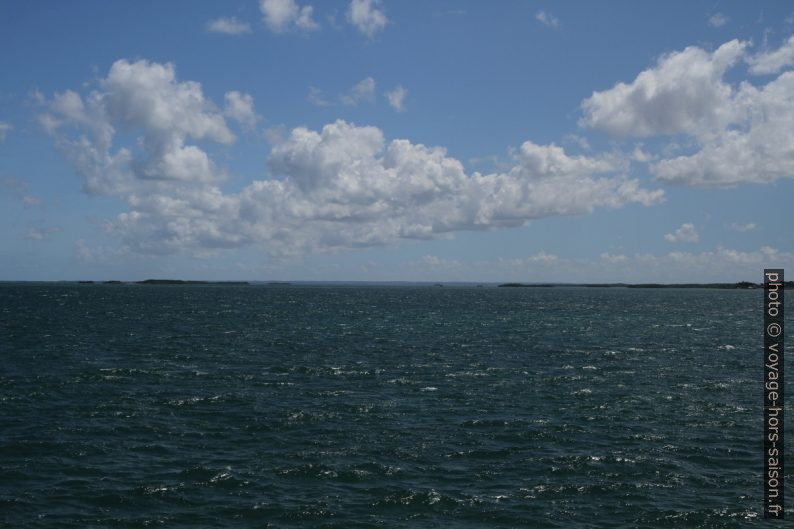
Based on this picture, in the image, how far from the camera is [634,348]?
7275cm

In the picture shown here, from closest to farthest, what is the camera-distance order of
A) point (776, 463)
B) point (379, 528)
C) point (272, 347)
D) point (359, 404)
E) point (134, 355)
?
1. point (379, 528)
2. point (776, 463)
3. point (359, 404)
4. point (134, 355)
5. point (272, 347)

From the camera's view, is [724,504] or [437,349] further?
[437,349]

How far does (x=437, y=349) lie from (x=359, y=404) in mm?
31363

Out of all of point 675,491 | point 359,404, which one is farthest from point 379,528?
point 359,404

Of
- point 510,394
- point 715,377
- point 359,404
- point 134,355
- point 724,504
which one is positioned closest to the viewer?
point 724,504

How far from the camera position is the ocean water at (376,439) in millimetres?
23516

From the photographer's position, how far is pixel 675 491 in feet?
84.2

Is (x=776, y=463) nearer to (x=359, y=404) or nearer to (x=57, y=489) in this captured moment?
(x=359, y=404)

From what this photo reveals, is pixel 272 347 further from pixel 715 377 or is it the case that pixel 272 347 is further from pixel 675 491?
pixel 675 491

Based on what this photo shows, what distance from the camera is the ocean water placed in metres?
23.5

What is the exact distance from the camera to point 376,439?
107ft

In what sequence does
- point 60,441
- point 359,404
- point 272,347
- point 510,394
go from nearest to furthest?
point 60,441
point 359,404
point 510,394
point 272,347

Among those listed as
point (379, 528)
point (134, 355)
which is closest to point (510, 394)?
point (379, 528)

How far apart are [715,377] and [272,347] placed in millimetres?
47948
